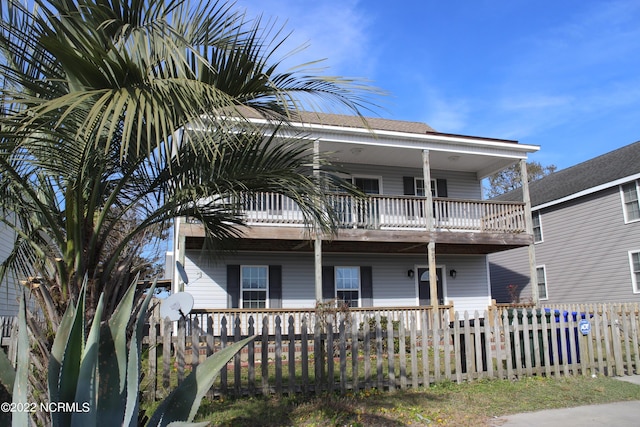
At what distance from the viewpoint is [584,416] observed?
6.36 metres

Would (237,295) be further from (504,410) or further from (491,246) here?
(504,410)

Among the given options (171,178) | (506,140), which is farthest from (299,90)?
(506,140)

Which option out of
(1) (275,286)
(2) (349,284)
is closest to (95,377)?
(1) (275,286)

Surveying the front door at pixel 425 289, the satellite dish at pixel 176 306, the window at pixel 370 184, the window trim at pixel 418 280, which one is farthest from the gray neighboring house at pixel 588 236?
the satellite dish at pixel 176 306

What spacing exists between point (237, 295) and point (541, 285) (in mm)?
13231

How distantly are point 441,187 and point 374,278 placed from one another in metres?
4.11

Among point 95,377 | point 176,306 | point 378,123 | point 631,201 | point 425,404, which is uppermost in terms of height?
point 378,123

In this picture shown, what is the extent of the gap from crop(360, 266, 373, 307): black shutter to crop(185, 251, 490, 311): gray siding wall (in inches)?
7.5

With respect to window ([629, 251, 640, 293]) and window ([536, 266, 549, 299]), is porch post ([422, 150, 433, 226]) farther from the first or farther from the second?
window ([536, 266, 549, 299])

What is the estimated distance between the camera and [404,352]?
24.6ft

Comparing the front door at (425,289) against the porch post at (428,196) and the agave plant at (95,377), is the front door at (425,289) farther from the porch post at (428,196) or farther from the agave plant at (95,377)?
the agave plant at (95,377)

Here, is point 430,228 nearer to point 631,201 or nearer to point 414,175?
point 414,175

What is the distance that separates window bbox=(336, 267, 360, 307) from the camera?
52.2ft

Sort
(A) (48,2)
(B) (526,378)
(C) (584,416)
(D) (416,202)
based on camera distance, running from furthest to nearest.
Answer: (D) (416,202), (B) (526,378), (C) (584,416), (A) (48,2)
